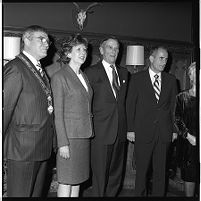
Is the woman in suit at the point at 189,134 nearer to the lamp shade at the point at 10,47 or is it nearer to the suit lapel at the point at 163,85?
the suit lapel at the point at 163,85

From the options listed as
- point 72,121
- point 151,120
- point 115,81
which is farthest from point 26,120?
point 151,120

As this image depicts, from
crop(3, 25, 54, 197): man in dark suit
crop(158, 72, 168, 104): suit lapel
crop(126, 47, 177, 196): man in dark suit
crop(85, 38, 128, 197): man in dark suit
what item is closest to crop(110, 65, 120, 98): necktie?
crop(85, 38, 128, 197): man in dark suit

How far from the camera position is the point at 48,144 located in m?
2.82

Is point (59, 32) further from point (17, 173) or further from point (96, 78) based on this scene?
point (17, 173)

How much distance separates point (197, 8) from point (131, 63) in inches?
37.8

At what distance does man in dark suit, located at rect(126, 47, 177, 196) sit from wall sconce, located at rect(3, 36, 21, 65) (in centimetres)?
127

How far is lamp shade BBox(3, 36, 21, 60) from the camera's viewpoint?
3232mm

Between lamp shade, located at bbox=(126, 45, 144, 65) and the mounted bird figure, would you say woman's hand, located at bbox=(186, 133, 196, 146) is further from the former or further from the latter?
the mounted bird figure

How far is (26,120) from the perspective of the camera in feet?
8.85

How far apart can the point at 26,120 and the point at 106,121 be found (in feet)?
2.88

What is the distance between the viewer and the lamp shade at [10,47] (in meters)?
3.23

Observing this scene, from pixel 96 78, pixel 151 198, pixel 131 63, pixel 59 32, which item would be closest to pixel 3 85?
pixel 96 78

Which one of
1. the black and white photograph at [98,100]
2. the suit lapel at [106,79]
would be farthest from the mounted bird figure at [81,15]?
the suit lapel at [106,79]

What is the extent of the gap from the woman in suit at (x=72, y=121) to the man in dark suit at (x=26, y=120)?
118 mm
